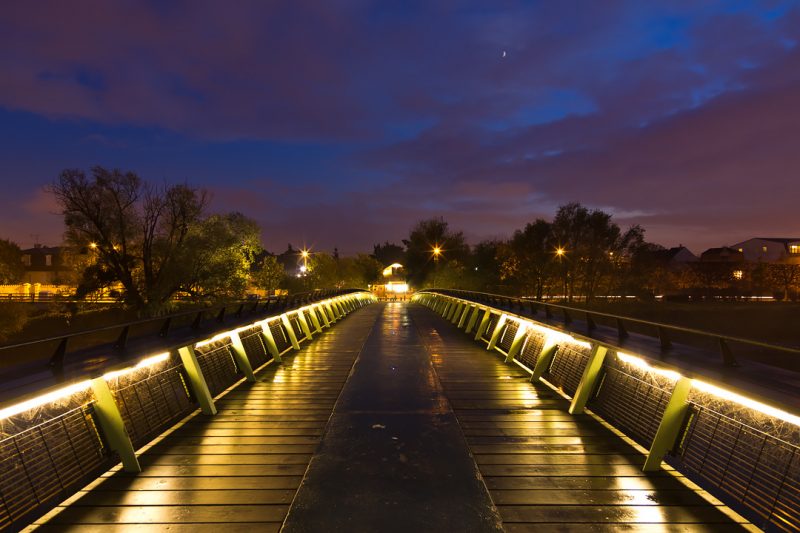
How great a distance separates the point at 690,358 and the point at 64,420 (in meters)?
5.99

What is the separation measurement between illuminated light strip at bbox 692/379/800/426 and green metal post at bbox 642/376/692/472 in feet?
0.47

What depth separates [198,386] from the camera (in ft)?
20.7

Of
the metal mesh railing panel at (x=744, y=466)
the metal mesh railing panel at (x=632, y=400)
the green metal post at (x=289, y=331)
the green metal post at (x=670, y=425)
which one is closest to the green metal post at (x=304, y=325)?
the green metal post at (x=289, y=331)

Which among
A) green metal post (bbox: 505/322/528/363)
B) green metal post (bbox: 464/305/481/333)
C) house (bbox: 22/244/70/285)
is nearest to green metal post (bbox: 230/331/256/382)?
green metal post (bbox: 505/322/528/363)

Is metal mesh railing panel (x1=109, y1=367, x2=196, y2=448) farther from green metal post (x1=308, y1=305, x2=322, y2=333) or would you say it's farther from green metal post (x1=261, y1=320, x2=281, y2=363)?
green metal post (x1=308, y1=305, x2=322, y2=333)

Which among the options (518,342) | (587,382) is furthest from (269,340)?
(587,382)

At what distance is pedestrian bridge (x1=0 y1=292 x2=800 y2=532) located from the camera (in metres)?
3.59

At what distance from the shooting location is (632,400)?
18.3ft

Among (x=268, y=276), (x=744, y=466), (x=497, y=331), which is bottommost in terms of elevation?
(x=744, y=466)

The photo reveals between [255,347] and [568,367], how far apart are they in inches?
244

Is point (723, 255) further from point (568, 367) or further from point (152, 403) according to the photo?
point (152, 403)

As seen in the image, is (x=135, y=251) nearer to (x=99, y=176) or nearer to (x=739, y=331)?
(x=99, y=176)

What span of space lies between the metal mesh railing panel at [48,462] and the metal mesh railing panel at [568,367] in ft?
20.2

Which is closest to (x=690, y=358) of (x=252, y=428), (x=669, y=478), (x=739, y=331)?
(x=669, y=478)
